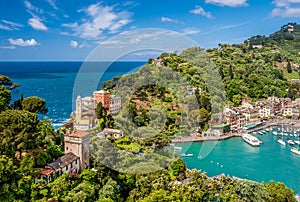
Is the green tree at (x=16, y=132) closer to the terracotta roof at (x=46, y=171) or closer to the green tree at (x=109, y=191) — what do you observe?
the terracotta roof at (x=46, y=171)

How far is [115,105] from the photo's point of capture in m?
8.47

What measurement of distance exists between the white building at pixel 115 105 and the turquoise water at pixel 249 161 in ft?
9.43

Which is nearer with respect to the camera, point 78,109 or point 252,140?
point 78,109

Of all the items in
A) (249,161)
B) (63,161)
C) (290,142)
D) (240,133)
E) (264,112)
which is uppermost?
(264,112)

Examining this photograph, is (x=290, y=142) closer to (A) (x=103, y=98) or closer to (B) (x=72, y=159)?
(A) (x=103, y=98)

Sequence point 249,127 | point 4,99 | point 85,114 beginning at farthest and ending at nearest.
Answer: point 249,127
point 85,114
point 4,99

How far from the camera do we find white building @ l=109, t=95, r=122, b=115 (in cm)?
829

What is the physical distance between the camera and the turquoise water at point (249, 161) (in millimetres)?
8016

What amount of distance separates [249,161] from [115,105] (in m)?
5.17

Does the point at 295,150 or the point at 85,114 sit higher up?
the point at 85,114

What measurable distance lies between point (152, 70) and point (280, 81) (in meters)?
14.6

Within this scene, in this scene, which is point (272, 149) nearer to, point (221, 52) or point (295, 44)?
point (221, 52)

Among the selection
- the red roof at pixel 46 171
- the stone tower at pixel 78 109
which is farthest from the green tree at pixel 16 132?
the stone tower at pixel 78 109

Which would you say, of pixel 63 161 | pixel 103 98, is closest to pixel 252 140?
pixel 103 98
